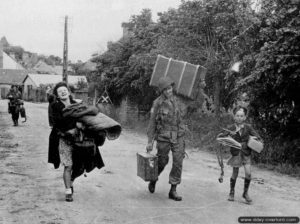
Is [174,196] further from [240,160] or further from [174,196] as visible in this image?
[240,160]

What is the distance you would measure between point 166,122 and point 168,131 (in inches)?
5.7

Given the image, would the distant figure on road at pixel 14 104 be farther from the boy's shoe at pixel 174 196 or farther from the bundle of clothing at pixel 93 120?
the boy's shoe at pixel 174 196

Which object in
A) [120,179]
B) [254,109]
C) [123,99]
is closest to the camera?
[120,179]

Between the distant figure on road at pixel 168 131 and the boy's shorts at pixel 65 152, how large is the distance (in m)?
1.19

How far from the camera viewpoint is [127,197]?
6820 mm

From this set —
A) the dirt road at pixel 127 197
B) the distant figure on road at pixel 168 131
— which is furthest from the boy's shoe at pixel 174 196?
the dirt road at pixel 127 197

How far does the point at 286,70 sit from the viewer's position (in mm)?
9750

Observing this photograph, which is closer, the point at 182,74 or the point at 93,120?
the point at 93,120

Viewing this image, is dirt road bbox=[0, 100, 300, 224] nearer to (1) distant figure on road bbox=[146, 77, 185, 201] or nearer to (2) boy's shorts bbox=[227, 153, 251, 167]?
(1) distant figure on road bbox=[146, 77, 185, 201]

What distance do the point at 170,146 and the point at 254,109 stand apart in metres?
5.07

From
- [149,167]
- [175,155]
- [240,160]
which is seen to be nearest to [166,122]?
[175,155]

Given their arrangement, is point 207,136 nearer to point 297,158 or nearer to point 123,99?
point 297,158

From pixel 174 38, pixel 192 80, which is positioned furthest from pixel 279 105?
pixel 174 38

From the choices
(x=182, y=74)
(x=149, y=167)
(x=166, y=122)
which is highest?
(x=182, y=74)
